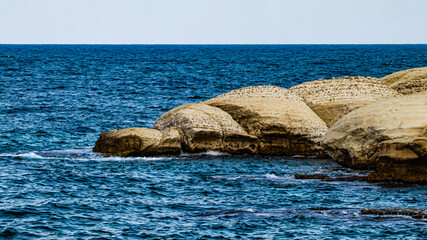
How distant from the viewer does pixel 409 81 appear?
102 feet

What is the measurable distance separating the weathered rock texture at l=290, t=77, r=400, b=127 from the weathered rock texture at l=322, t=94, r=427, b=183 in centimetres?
412

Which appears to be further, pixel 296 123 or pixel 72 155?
pixel 296 123

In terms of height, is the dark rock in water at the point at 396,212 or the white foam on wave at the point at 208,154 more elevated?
the white foam on wave at the point at 208,154

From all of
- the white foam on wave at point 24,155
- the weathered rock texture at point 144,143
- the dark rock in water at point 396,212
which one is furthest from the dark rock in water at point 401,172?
the white foam on wave at point 24,155

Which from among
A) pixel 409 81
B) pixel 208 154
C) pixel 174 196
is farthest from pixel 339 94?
pixel 174 196

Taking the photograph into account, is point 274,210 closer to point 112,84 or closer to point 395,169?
point 395,169

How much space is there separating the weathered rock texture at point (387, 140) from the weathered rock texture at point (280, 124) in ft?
10.0

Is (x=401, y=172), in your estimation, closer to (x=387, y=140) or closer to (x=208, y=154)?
(x=387, y=140)

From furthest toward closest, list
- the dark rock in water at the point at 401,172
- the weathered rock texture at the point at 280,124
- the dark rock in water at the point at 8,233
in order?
the weathered rock texture at the point at 280,124 → the dark rock in water at the point at 401,172 → the dark rock in water at the point at 8,233

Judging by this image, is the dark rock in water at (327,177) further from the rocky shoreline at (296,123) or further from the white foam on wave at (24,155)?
the white foam on wave at (24,155)

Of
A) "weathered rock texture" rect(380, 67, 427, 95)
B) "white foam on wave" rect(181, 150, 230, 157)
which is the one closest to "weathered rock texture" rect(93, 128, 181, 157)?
"white foam on wave" rect(181, 150, 230, 157)

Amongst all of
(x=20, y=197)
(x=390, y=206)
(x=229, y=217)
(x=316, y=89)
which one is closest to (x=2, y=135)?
(x=20, y=197)

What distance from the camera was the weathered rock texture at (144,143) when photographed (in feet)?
87.0

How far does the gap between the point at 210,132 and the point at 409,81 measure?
36.7ft
